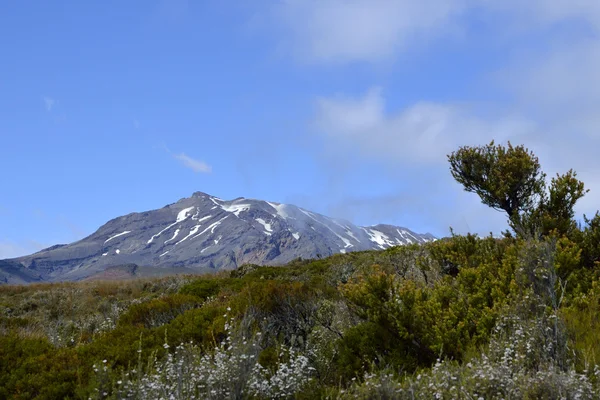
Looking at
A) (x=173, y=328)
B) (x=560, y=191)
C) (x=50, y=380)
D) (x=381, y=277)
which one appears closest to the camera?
(x=50, y=380)

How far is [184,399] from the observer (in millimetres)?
5129

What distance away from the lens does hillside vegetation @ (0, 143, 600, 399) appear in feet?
17.4

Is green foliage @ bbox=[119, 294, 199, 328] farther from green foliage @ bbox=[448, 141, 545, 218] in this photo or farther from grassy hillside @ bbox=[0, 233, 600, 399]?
green foliage @ bbox=[448, 141, 545, 218]

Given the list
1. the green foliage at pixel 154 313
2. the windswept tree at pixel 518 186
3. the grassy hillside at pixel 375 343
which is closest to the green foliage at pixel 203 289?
the grassy hillside at pixel 375 343

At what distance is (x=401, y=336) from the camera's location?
26.4 feet

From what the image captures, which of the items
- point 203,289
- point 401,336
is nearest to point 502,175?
point 401,336

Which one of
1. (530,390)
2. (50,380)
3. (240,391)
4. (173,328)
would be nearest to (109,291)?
(173,328)

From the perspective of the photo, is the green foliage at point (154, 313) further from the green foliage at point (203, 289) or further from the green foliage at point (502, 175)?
the green foliage at point (502, 175)

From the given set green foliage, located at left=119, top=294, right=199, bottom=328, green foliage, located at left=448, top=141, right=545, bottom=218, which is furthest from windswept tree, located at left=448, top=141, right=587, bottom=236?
green foliage, located at left=119, top=294, right=199, bottom=328

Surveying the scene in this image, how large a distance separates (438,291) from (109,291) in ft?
67.7

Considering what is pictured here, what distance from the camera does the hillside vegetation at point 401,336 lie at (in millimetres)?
5293

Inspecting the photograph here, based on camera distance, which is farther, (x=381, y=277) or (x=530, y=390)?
(x=381, y=277)

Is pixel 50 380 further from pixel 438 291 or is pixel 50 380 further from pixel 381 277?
pixel 438 291

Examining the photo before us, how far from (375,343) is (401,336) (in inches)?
18.8
